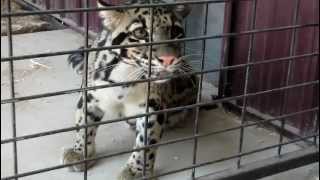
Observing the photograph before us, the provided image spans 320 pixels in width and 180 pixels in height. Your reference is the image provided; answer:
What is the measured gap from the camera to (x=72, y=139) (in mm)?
3291

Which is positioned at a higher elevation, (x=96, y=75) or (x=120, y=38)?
(x=120, y=38)

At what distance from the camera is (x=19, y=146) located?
10.5 feet

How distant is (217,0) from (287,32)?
113 cm

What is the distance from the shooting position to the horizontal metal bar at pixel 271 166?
2574 mm

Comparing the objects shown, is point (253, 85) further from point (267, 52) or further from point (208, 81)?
point (208, 81)

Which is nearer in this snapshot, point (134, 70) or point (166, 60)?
point (166, 60)

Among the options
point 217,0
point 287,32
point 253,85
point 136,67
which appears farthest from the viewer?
point 253,85

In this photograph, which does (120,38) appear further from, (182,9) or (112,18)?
(182,9)

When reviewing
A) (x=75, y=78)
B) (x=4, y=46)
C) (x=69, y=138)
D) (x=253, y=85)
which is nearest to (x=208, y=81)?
(x=253, y=85)

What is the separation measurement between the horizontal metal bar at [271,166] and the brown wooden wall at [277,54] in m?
0.38

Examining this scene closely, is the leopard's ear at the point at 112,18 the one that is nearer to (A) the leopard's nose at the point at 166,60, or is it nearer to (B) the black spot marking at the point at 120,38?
(B) the black spot marking at the point at 120,38

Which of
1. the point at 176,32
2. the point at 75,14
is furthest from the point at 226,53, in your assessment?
the point at 75,14

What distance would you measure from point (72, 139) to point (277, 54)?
50.1 inches

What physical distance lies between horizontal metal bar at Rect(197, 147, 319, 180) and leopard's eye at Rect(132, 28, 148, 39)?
712 mm
